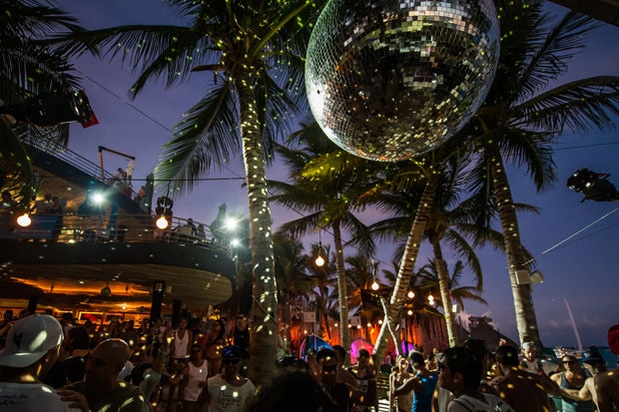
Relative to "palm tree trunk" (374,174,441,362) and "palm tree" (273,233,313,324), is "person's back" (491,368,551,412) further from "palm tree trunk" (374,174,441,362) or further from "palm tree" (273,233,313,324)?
"palm tree" (273,233,313,324)

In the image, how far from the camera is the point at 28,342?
5.85 ft

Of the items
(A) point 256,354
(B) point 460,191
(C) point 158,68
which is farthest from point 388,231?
(A) point 256,354

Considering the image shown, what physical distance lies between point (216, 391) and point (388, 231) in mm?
13055

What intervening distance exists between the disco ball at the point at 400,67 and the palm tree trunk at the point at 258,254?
300 centimetres

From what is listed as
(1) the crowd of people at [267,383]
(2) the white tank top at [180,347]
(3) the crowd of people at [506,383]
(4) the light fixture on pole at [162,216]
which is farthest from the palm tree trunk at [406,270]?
(4) the light fixture on pole at [162,216]

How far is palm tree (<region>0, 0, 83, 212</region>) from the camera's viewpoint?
641 cm

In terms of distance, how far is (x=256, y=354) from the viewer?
13.8 feet

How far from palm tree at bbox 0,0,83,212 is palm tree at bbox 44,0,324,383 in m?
0.67

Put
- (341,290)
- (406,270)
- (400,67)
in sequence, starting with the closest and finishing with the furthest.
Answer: (400,67), (406,270), (341,290)

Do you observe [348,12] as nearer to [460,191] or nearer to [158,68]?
[158,68]

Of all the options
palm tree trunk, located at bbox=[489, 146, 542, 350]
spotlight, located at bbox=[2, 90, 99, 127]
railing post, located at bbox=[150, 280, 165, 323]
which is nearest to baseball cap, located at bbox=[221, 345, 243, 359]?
spotlight, located at bbox=[2, 90, 99, 127]

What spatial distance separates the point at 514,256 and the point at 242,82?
20.0 ft

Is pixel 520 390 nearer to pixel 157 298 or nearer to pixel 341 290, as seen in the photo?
pixel 341 290

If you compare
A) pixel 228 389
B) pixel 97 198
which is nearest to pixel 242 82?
pixel 228 389
